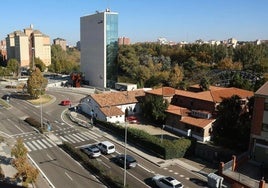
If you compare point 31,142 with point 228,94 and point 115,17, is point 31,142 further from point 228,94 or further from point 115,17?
point 115,17

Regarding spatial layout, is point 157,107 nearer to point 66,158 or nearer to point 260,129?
point 66,158

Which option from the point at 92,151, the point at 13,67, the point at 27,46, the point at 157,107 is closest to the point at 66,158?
the point at 92,151

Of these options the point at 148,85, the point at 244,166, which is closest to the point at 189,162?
the point at 244,166

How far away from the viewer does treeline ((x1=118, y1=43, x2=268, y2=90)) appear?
3479 inches

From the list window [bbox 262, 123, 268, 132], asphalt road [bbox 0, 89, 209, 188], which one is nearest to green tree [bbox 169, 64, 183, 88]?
asphalt road [bbox 0, 89, 209, 188]

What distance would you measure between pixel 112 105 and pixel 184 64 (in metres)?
55.4

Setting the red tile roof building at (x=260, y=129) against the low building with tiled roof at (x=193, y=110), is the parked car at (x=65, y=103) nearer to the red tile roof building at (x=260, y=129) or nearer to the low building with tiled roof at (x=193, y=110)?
the low building with tiled roof at (x=193, y=110)

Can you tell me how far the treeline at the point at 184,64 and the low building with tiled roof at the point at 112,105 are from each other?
79.4 feet

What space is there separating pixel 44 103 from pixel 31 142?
27119 mm

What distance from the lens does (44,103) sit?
228ft

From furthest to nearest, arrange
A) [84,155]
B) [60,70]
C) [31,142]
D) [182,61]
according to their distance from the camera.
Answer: [60,70]
[182,61]
[31,142]
[84,155]

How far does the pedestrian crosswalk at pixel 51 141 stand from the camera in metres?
42.0

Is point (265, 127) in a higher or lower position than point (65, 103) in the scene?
higher

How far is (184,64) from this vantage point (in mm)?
106250
